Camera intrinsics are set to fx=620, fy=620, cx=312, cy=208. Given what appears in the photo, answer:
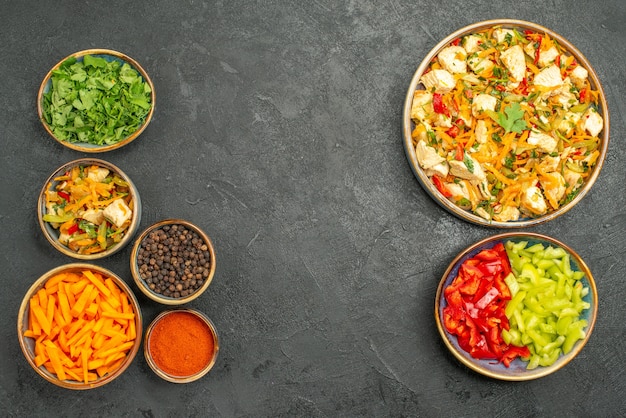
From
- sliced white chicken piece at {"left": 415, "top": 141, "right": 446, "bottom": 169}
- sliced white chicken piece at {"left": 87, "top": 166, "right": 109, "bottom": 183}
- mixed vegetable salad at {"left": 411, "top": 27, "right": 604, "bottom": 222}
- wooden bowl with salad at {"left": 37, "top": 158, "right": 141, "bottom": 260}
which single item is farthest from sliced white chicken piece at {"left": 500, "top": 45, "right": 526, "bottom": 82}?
sliced white chicken piece at {"left": 87, "top": 166, "right": 109, "bottom": 183}

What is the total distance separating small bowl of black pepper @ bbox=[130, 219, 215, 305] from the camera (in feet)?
11.0

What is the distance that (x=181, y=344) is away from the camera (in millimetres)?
3420

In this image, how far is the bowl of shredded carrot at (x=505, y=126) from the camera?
10.8 ft

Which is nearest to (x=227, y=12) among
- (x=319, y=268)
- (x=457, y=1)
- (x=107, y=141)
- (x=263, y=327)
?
(x=107, y=141)

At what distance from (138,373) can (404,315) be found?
156cm

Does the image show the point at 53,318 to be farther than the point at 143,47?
No

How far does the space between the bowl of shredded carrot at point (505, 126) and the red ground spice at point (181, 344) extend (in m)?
1.49

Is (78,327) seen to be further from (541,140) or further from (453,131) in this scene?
(541,140)

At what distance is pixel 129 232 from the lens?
132 inches

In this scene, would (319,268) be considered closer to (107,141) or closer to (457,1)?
(107,141)

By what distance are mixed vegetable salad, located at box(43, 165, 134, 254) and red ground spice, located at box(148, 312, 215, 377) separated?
55 centimetres

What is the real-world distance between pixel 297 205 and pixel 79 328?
4.45ft

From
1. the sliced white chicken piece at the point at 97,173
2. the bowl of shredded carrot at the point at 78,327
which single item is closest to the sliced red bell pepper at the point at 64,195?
the sliced white chicken piece at the point at 97,173

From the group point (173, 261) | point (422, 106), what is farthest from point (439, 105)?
point (173, 261)
